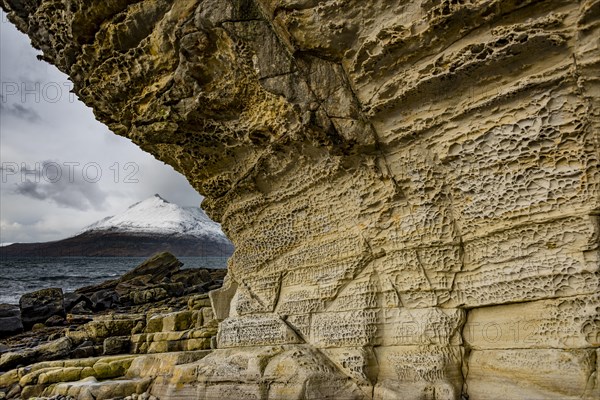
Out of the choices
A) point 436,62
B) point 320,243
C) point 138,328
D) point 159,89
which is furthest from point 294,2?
point 138,328

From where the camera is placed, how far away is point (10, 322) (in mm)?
16859

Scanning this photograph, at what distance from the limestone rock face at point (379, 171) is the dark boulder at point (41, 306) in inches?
507

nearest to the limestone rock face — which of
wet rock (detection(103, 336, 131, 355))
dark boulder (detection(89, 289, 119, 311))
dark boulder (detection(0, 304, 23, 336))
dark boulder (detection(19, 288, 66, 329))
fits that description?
wet rock (detection(103, 336, 131, 355))

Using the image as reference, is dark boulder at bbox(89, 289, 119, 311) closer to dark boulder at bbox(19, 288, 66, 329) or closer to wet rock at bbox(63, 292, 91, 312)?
wet rock at bbox(63, 292, 91, 312)

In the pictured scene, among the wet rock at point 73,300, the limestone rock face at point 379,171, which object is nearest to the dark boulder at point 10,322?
the wet rock at point 73,300

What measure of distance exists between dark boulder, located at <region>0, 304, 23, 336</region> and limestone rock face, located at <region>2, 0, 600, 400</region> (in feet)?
38.1

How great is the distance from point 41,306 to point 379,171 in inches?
691

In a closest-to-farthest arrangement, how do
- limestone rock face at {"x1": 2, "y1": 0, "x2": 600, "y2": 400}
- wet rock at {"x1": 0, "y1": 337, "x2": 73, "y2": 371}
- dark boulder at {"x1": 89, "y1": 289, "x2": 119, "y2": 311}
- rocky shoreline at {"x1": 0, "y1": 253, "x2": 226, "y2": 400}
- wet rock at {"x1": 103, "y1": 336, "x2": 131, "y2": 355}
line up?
limestone rock face at {"x1": 2, "y1": 0, "x2": 600, "y2": 400} → rocky shoreline at {"x1": 0, "y1": 253, "x2": 226, "y2": 400} → wet rock at {"x1": 0, "y1": 337, "x2": 73, "y2": 371} → wet rock at {"x1": 103, "y1": 336, "x2": 131, "y2": 355} → dark boulder at {"x1": 89, "y1": 289, "x2": 119, "y2": 311}

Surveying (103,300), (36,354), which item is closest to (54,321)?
(103,300)

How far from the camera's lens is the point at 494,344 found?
18.7 ft

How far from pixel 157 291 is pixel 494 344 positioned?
17959 mm

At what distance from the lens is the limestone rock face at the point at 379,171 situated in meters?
5.13

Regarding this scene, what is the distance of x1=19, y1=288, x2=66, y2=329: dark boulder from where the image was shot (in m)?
18.3

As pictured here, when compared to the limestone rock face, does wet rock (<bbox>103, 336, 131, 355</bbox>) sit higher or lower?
lower
